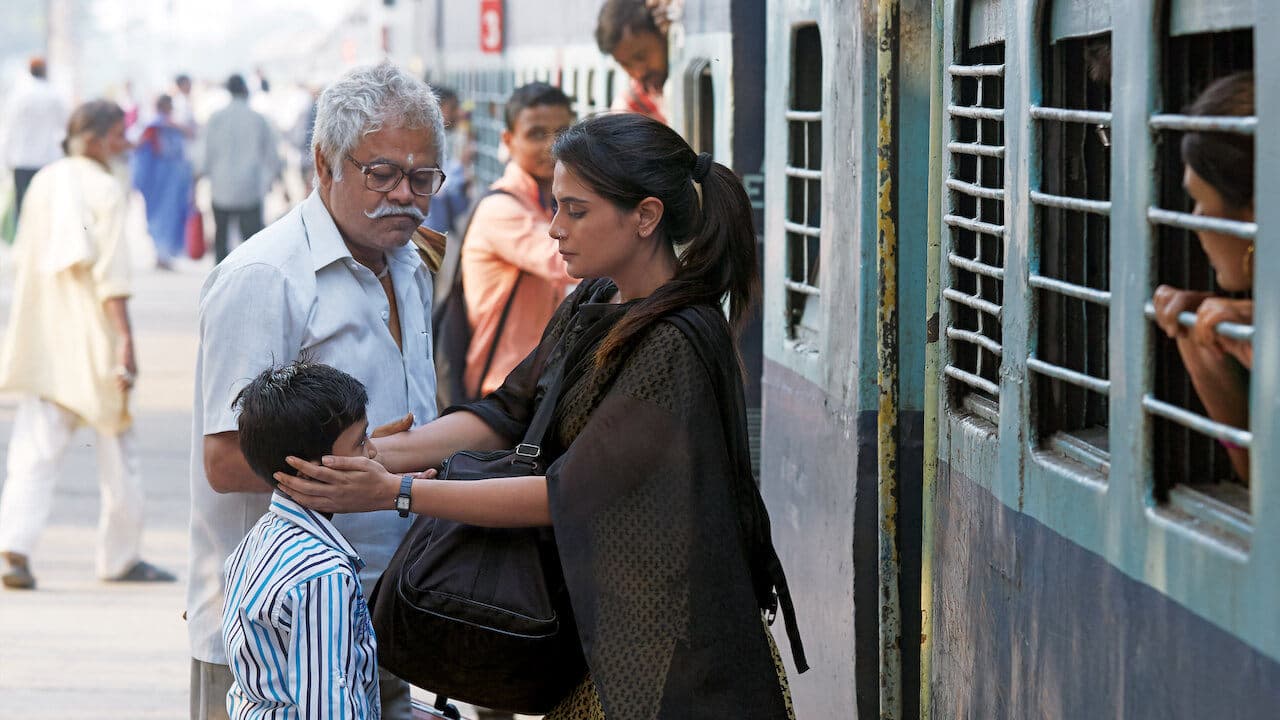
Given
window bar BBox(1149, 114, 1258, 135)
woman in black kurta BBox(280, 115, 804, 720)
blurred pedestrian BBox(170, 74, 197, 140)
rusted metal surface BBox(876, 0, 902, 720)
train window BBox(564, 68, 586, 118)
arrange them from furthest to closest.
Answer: blurred pedestrian BBox(170, 74, 197, 140), train window BBox(564, 68, 586, 118), rusted metal surface BBox(876, 0, 902, 720), woman in black kurta BBox(280, 115, 804, 720), window bar BBox(1149, 114, 1258, 135)

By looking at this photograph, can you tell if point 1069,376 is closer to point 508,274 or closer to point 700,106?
point 508,274

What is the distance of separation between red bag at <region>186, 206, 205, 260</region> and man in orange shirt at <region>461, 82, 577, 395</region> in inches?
687

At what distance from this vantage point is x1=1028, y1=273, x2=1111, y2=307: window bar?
2805mm

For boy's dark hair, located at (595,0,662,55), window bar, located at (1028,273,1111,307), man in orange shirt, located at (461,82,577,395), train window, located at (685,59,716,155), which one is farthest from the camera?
boy's dark hair, located at (595,0,662,55)

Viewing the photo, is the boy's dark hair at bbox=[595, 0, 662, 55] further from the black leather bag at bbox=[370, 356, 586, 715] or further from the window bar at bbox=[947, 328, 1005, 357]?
the black leather bag at bbox=[370, 356, 586, 715]

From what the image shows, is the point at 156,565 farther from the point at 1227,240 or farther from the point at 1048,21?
the point at 1227,240

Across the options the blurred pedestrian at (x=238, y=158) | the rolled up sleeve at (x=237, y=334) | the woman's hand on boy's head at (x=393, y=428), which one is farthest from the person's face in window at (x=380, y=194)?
the blurred pedestrian at (x=238, y=158)

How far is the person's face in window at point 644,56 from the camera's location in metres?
7.36

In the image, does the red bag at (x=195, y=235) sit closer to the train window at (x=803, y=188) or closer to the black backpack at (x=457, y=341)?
the black backpack at (x=457, y=341)

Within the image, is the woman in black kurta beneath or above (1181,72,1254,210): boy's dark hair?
beneath

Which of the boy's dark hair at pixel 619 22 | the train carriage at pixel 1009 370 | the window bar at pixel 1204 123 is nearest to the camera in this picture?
the window bar at pixel 1204 123

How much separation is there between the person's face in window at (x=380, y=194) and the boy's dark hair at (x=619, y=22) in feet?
12.4

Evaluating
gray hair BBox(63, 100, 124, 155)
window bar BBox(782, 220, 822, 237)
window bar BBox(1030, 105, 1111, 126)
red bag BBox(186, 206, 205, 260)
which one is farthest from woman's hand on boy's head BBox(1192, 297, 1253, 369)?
red bag BBox(186, 206, 205, 260)

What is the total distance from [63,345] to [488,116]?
10.3m
